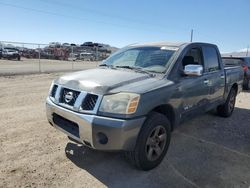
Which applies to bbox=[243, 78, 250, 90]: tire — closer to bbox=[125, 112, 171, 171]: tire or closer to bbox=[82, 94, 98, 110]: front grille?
bbox=[125, 112, 171, 171]: tire

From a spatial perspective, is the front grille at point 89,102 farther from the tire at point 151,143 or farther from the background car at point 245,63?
the background car at point 245,63

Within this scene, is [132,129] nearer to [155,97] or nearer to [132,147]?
[132,147]

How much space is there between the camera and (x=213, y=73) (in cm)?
502

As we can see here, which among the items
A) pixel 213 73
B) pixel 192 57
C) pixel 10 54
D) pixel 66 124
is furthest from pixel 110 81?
pixel 10 54

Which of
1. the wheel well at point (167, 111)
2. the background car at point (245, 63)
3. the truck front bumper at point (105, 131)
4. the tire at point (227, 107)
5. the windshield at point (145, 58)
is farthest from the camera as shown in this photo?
the background car at point (245, 63)

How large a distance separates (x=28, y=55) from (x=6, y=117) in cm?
3109

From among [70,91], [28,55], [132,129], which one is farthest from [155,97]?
[28,55]

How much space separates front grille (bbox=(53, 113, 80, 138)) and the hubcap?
3.19 feet

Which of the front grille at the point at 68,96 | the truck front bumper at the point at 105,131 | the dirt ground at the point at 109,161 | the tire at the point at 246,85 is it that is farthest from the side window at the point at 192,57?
the tire at the point at 246,85

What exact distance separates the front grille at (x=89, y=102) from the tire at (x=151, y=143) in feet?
2.32

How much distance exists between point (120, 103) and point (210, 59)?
2910 millimetres

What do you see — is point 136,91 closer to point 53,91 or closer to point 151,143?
point 151,143

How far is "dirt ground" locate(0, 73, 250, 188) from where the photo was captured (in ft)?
10.3

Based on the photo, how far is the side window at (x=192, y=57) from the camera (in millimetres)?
4173
